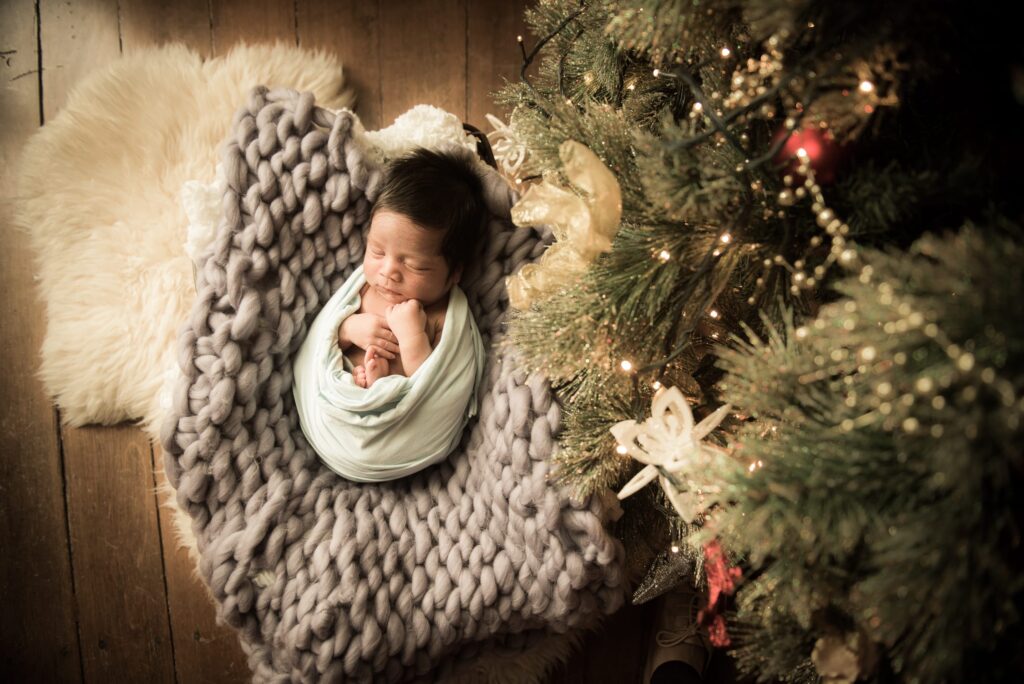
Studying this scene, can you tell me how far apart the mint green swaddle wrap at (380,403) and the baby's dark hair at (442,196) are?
115 mm

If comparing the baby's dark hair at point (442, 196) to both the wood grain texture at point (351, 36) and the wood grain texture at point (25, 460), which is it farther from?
the wood grain texture at point (25, 460)

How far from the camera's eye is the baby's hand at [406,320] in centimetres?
99

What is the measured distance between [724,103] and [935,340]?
0.30m

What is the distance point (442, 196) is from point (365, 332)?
0.81ft

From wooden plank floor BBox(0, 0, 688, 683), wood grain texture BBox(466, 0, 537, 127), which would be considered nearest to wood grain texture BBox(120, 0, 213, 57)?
wooden plank floor BBox(0, 0, 688, 683)

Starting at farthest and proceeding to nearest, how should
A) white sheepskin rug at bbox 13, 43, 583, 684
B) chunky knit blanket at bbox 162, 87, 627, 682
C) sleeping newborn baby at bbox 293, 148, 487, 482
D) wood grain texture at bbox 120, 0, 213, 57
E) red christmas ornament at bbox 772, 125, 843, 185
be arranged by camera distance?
1. wood grain texture at bbox 120, 0, 213, 57
2. white sheepskin rug at bbox 13, 43, 583, 684
3. sleeping newborn baby at bbox 293, 148, 487, 482
4. chunky knit blanket at bbox 162, 87, 627, 682
5. red christmas ornament at bbox 772, 125, 843, 185

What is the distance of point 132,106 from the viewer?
114cm

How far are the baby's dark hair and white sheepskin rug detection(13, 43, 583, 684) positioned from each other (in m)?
0.12

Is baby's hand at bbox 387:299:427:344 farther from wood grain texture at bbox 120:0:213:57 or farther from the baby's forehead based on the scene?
wood grain texture at bbox 120:0:213:57

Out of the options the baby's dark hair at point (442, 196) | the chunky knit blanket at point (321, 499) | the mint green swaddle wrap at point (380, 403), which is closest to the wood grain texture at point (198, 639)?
the chunky knit blanket at point (321, 499)

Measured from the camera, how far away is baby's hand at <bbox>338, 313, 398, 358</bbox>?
99cm

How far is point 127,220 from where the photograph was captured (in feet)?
3.65

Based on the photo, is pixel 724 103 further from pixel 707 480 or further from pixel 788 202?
pixel 707 480

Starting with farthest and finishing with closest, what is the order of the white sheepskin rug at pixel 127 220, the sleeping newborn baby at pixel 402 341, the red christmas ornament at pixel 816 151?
the white sheepskin rug at pixel 127 220 → the sleeping newborn baby at pixel 402 341 → the red christmas ornament at pixel 816 151
